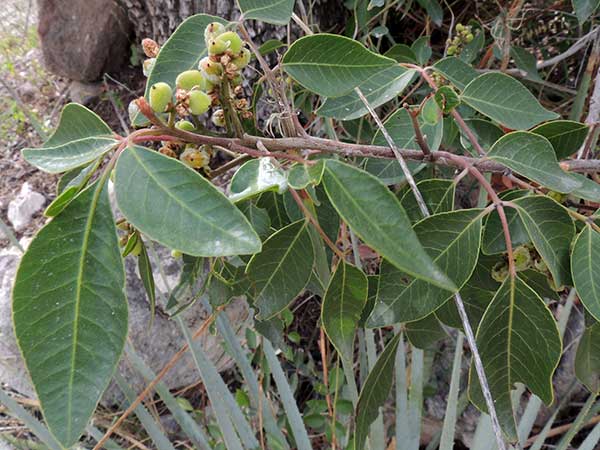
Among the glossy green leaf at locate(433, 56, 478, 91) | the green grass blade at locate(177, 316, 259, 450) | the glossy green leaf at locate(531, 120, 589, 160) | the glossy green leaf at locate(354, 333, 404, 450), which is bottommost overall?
the green grass blade at locate(177, 316, 259, 450)

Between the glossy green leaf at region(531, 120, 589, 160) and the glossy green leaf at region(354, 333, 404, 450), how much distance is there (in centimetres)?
26

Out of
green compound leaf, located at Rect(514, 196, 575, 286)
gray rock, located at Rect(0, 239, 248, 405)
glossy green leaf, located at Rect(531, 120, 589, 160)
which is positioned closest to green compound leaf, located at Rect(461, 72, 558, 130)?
glossy green leaf, located at Rect(531, 120, 589, 160)

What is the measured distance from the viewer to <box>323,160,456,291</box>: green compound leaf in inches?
10.6

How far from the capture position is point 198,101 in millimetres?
359

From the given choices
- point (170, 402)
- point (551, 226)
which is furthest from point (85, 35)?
point (551, 226)

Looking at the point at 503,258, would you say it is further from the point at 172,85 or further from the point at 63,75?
the point at 63,75

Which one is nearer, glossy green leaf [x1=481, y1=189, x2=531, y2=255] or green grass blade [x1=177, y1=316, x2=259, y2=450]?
glossy green leaf [x1=481, y1=189, x2=531, y2=255]

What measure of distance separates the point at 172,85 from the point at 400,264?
0.27 m

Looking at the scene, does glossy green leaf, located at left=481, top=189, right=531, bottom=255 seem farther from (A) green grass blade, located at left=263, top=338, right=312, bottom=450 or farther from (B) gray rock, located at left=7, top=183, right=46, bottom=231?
(B) gray rock, located at left=7, top=183, right=46, bottom=231

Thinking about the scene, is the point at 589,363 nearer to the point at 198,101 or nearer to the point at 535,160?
the point at 535,160

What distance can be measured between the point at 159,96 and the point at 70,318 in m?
0.15

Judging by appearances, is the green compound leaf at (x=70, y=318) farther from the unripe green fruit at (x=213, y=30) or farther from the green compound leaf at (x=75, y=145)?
the unripe green fruit at (x=213, y=30)

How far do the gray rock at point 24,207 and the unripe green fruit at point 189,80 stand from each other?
1.54 meters

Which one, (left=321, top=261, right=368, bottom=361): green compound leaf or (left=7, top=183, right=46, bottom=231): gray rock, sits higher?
(left=321, top=261, right=368, bottom=361): green compound leaf
